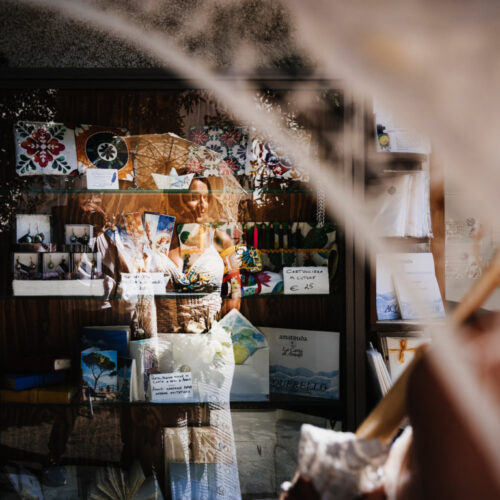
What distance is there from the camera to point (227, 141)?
1814 mm

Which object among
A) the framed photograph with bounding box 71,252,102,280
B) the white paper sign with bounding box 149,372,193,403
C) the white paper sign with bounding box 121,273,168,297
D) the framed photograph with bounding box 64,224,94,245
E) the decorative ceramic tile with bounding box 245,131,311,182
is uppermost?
the decorative ceramic tile with bounding box 245,131,311,182

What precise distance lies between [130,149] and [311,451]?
1569 mm

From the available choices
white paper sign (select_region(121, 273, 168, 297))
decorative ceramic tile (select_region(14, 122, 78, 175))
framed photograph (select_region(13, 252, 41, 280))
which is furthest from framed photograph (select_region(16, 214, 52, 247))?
white paper sign (select_region(121, 273, 168, 297))

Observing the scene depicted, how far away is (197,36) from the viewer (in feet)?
5.80

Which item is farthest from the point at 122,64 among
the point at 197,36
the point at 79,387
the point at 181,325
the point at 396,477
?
the point at 396,477

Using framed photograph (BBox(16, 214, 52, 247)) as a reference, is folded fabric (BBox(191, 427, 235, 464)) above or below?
below

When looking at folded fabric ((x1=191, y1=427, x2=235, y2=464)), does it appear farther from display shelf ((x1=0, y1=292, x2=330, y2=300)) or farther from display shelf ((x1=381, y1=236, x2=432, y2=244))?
display shelf ((x1=381, y1=236, x2=432, y2=244))

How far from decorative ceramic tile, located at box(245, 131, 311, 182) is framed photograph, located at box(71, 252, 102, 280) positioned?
0.67 meters

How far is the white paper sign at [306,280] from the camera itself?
5.80 ft

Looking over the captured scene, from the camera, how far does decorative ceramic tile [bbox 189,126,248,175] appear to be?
1.81 meters

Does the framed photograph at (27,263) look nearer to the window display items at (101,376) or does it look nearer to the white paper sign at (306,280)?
the window display items at (101,376)

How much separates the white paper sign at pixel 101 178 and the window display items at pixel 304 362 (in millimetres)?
810

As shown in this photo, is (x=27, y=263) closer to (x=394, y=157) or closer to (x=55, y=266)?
(x=55, y=266)

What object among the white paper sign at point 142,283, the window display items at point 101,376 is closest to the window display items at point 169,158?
the white paper sign at point 142,283
